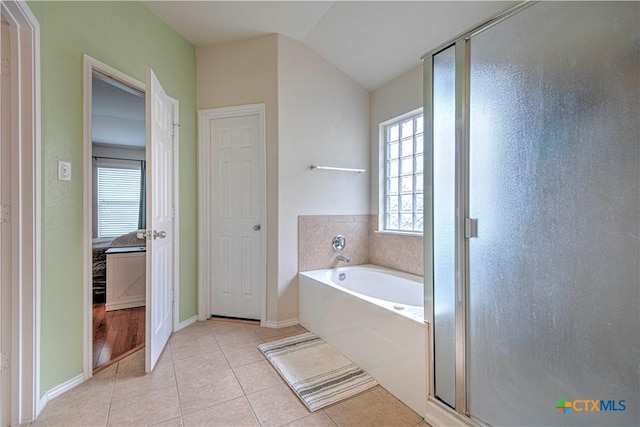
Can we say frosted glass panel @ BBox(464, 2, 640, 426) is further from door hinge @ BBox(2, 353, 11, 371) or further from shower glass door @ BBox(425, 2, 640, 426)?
door hinge @ BBox(2, 353, 11, 371)

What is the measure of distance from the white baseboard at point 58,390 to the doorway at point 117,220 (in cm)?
15

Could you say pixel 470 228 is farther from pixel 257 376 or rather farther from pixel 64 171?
pixel 64 171

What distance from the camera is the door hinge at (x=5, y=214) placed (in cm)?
143

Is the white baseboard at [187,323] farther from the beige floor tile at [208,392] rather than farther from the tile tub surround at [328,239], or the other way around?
the tile tub surround at [328,239]

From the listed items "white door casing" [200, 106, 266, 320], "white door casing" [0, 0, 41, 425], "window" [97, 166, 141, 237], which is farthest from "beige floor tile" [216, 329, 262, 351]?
"window" [97, 166, 141, 237]

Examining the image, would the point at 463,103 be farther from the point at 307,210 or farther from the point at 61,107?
the point at 61,107

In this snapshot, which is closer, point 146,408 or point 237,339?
point 146,408

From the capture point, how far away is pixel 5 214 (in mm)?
1442

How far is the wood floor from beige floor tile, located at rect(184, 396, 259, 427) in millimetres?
948

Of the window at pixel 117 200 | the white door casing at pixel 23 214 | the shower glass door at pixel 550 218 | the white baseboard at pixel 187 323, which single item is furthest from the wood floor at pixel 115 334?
the window at pixel 117 200

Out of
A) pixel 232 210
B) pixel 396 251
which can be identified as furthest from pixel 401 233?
pixel 232 210

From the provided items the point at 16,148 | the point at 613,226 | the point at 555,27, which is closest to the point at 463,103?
the point at 555,27

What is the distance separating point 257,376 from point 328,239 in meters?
1.38

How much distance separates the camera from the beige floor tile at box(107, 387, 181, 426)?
1482 millimetres
